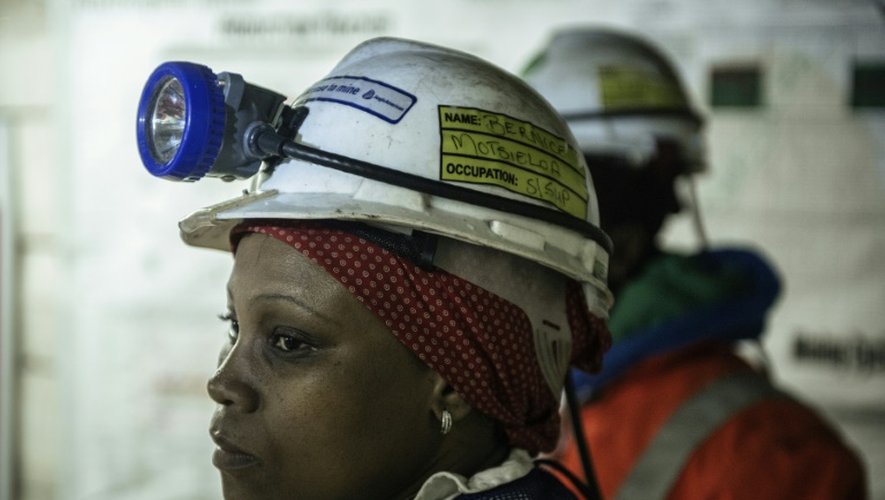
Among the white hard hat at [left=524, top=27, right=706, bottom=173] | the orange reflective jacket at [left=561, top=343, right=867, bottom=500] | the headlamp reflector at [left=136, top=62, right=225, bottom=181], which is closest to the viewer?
the headlamp reflector at [left=136, top=62, right=225, bottom=181]

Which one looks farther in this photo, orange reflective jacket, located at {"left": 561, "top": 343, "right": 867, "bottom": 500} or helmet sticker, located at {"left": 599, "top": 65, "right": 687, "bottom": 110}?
helmet sticker, located at {"left": 599, "top": 65, "right": 687, "bottom": 110}

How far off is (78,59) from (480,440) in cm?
291

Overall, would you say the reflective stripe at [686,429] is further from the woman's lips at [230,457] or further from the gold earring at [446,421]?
the woman's lips at [230,457]

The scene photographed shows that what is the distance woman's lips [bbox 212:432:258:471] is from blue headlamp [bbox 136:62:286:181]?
33cm

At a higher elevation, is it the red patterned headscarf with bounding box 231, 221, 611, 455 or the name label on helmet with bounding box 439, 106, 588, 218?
the name label on helmet with bounding box 439, 106, 588, 218

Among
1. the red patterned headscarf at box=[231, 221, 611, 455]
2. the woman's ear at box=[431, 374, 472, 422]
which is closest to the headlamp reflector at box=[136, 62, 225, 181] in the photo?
the red patterned headscarf at box=[231, 221, 611, 455]

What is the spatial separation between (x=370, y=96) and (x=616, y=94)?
1.41m

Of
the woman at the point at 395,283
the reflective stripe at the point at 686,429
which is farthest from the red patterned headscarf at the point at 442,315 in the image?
the reflective stripe at the point at 686,429

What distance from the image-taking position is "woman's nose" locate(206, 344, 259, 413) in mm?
1275

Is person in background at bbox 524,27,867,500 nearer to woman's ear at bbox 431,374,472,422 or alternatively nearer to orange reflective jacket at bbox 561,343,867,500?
orange reflective jacket at bbox 561,343,867,500

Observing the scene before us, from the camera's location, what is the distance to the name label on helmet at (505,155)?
4.35 ft

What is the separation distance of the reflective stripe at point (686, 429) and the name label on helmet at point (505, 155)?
1054 mm

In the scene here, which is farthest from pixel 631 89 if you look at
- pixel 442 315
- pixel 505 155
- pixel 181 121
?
pixel 181 121

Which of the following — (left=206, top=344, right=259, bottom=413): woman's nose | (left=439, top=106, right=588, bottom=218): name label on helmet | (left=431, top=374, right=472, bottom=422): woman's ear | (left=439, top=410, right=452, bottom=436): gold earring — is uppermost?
(left=439, top=106, right=588, bottom=218): name label on helmet
